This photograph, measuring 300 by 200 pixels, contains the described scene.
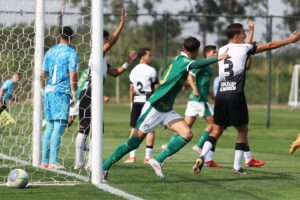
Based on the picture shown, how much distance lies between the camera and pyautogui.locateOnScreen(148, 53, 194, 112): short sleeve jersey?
426 inches

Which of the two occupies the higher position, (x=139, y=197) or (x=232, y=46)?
(x=232, y=46)

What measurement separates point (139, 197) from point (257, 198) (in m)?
1.28

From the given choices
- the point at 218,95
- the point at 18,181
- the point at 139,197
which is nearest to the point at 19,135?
the point at 218,95

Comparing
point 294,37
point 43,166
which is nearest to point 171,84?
point 294,37

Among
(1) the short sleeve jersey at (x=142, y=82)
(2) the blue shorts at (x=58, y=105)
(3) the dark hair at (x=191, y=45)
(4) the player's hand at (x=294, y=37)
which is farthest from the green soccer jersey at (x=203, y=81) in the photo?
(4) the player's hand at (x=294, y=37)

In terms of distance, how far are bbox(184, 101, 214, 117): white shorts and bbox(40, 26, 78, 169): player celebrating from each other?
10.0ft

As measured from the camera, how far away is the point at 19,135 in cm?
1595

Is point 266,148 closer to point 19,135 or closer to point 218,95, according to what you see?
point 19,135

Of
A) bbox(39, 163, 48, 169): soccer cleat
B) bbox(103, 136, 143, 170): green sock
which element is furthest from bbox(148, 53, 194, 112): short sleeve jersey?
bbox(39, 163, 48, 169): soccer cleat

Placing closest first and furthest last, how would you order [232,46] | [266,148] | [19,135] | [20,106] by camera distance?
[232,46], [20,106], [19,135], [266,148]

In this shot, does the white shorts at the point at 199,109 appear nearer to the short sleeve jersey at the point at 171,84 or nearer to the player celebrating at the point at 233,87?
the player celebrating at the point at 233,87

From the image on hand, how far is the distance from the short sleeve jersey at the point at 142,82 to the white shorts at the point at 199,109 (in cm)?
92

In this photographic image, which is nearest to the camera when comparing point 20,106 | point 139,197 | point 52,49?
point 139,197

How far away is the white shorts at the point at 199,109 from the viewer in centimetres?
1501
